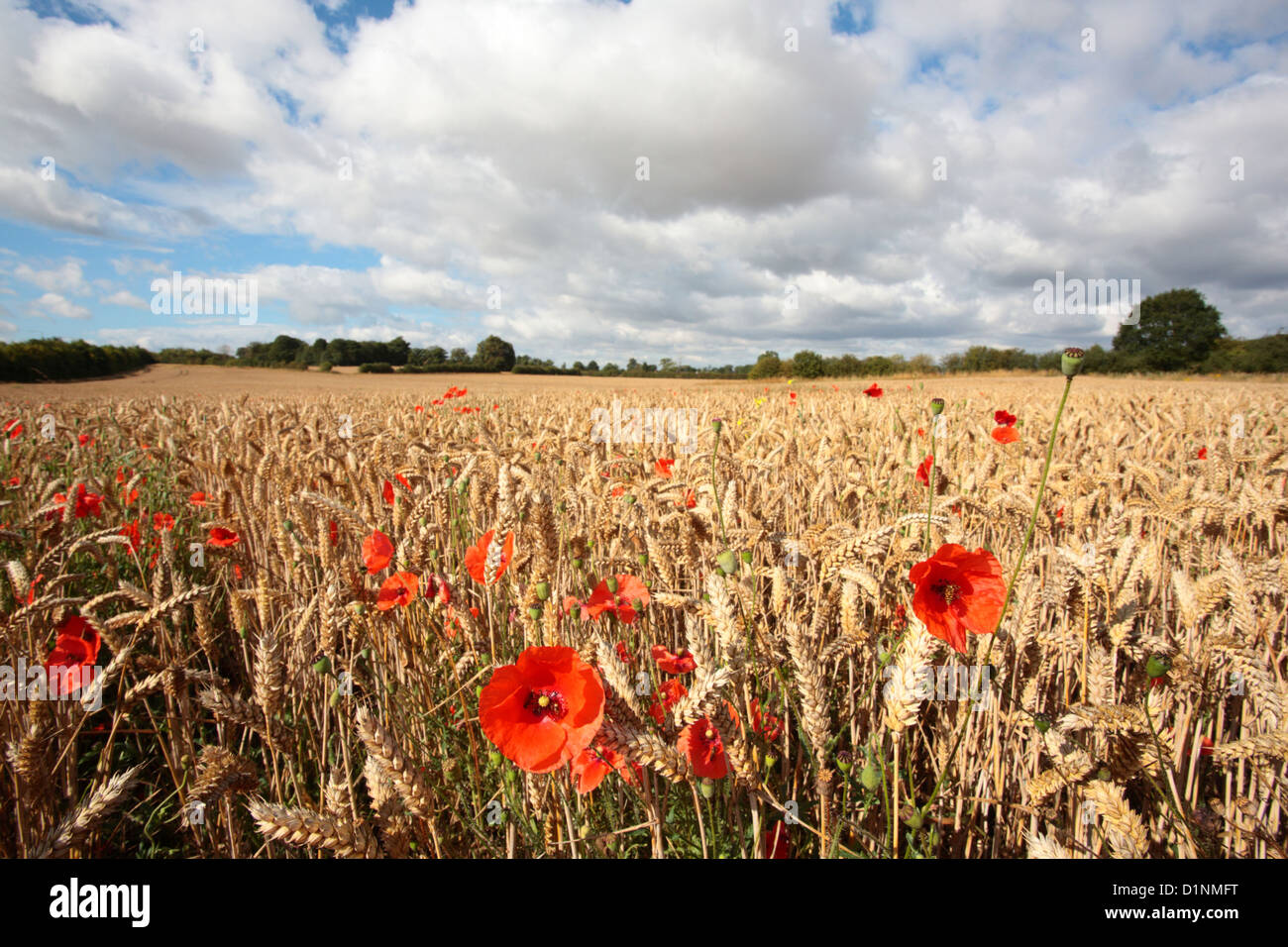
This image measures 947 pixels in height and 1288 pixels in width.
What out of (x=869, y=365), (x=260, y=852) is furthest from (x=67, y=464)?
(x=869, y=365)

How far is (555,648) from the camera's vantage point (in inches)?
36.7

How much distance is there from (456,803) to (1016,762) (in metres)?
1.49

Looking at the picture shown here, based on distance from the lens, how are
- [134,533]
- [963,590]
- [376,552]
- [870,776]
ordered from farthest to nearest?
[134,533] → [376,552] → [963,590] → [870,776]

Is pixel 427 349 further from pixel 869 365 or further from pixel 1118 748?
pixel 1118 748

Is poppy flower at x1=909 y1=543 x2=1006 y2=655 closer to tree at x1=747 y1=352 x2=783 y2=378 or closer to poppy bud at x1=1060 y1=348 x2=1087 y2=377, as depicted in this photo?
poppy bud at x1=1060 y1=348 x2=1087 y2=377

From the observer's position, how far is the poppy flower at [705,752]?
1.00 m

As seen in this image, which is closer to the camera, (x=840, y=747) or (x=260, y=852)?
(x=260, y=852)

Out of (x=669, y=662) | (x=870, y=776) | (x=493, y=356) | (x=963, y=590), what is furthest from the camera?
(x=493, y=356)

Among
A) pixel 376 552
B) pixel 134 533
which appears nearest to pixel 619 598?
pixel 376 552

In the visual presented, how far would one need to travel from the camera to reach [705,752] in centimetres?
106

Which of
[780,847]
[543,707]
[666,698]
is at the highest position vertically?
[543,707]

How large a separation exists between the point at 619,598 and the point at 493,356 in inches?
2527

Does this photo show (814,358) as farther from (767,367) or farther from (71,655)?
(71,655)

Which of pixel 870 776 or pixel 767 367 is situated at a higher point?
pixel 767 367
